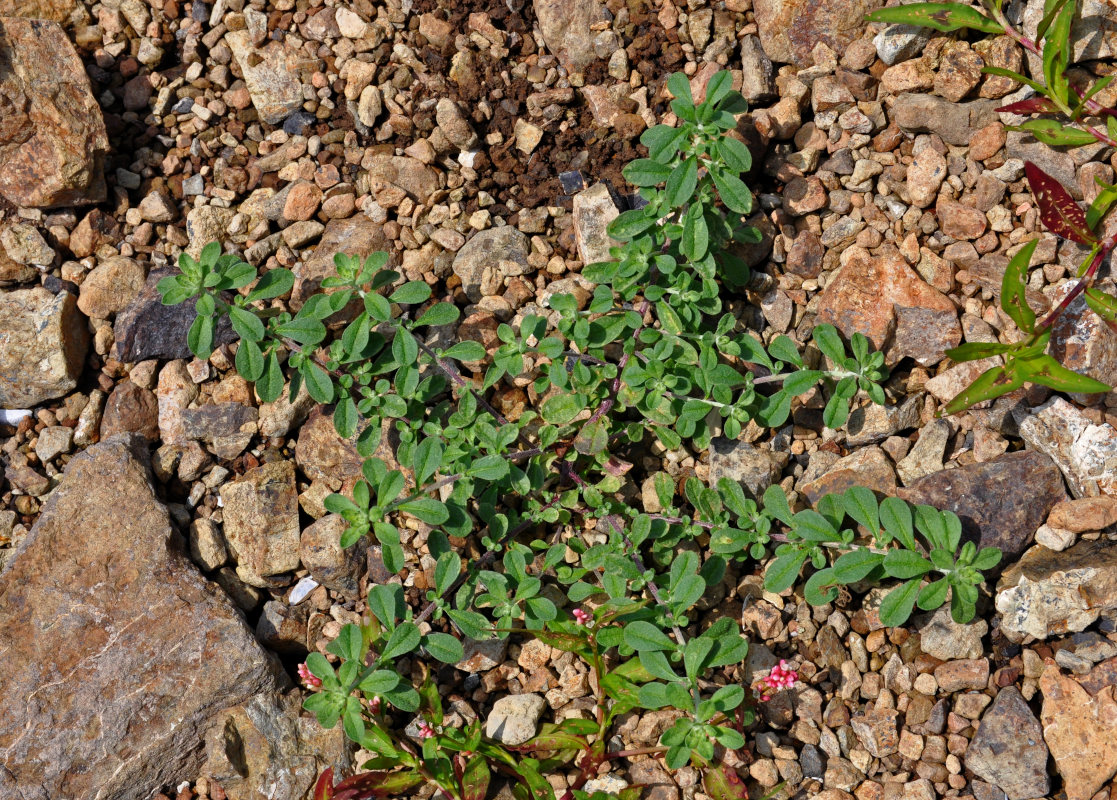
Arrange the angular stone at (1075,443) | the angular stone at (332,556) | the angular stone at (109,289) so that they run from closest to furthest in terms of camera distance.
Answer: the angular stone at (1075,443), the angular stone at (332,556), the angular stone at (109,289)

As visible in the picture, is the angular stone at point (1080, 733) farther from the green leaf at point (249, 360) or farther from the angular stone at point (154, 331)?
the angular stone at point (154, 331)

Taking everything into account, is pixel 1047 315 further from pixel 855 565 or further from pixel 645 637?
pixel 645 637

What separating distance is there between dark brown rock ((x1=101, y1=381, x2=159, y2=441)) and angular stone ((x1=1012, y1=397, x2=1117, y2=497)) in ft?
11.8

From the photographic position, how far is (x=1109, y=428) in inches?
142

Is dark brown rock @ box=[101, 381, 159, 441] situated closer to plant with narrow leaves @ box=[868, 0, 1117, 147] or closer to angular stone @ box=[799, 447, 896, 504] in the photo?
angular stone @ box=[799, 447, 896, 504]

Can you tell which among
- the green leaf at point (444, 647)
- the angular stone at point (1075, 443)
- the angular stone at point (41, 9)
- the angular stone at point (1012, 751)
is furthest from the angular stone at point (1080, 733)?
the angular stone at point (41, 9)

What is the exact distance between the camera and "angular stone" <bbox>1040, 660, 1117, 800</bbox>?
330 cm

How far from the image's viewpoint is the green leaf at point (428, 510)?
3418 mm

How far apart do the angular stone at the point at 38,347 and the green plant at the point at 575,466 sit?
0.98 m

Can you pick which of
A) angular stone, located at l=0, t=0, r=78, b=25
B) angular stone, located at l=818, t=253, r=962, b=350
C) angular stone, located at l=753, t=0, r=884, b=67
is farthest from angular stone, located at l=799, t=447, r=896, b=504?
angular stone, located at l=0, t=0, r=78, b=25

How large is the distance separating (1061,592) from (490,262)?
2.59 meters

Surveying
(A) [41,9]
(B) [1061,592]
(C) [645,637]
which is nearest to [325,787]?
(C) [645,637]

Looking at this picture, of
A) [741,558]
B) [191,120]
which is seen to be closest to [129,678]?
[741,558]

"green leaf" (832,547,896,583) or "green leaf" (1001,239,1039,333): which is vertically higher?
"green leaf" (1001,239,1039,333)
